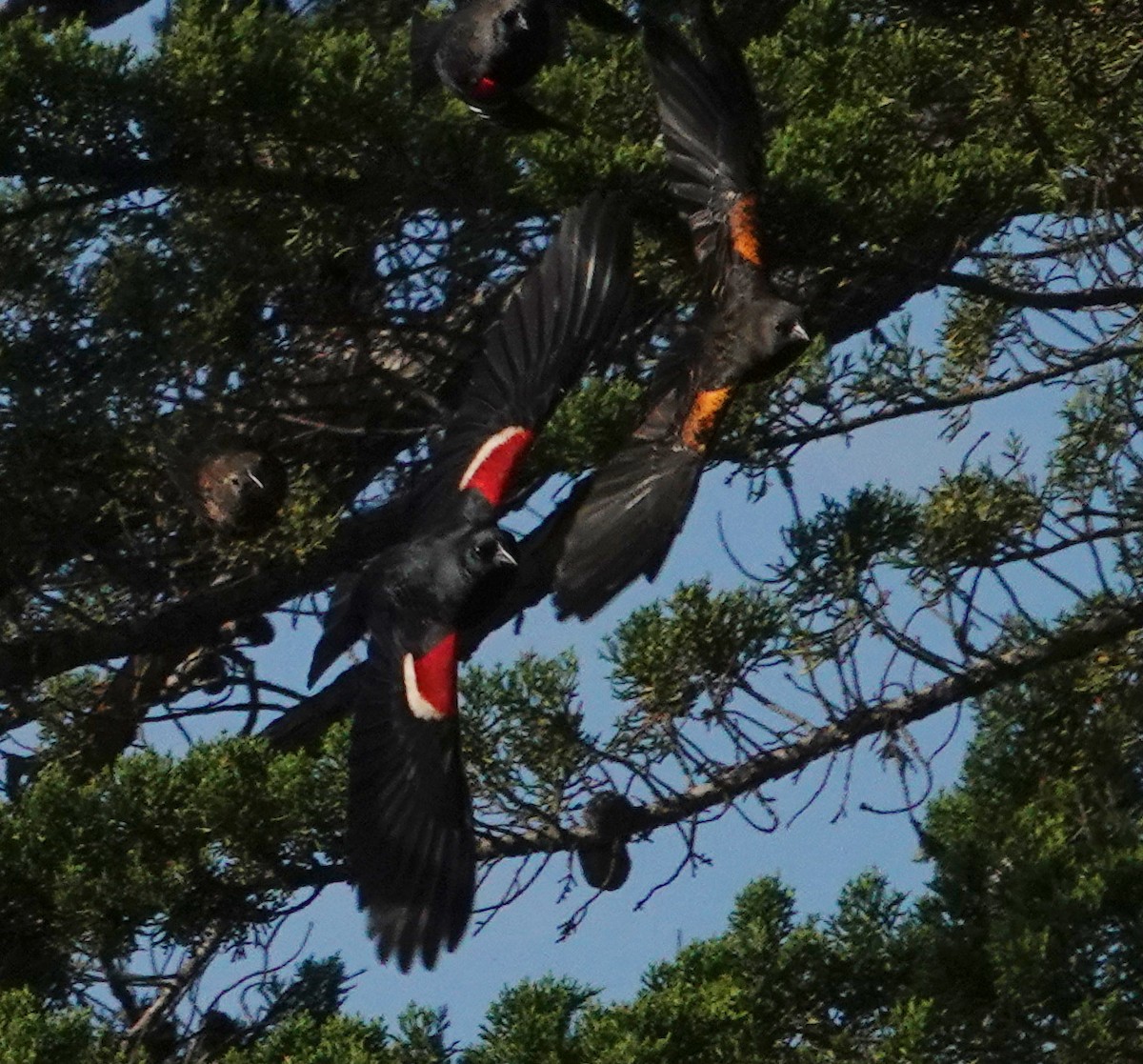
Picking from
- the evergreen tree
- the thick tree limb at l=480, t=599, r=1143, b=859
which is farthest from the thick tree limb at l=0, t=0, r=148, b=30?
the thick tree limb at l=480, t=599, r=1143, b=859

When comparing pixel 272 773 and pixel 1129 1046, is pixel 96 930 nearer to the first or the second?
pixel 272 773

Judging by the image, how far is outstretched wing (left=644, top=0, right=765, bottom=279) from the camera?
6.52 metres

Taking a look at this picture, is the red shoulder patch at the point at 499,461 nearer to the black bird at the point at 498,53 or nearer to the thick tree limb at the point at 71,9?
the black bird at the point at 498,53

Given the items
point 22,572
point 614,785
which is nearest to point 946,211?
point 614,785

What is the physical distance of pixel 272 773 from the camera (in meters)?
6.38

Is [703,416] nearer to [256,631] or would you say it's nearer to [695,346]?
[695,346]

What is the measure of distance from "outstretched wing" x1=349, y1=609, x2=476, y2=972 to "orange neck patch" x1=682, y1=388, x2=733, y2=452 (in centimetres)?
73

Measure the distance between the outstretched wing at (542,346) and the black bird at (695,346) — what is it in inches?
7.7

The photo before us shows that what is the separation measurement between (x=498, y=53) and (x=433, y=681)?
1.58 meters

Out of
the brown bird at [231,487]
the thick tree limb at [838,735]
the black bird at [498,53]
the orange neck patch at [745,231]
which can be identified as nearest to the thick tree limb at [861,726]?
the thick tree limb at [838,735]

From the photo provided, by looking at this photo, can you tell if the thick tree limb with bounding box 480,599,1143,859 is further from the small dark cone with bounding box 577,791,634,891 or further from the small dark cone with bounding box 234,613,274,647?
the small dark cone with bounding box 234,613,274,647

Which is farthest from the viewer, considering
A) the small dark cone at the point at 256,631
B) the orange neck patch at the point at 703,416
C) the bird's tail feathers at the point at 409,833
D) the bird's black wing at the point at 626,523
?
the small dark cone at the point at 256,631

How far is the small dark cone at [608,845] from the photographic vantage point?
6602 millimetres

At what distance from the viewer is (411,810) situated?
600cm
